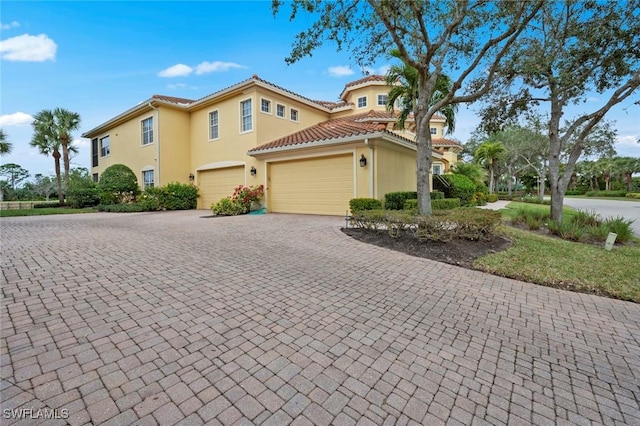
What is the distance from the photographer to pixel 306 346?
2686mm

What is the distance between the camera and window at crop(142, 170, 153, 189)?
18484 millimetres


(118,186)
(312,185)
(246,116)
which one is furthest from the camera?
(118,186)

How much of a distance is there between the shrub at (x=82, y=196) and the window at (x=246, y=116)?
36.7 ft

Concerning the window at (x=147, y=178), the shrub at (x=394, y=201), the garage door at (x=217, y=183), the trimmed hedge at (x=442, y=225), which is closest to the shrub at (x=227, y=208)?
the garage door at (x=217, y=183)

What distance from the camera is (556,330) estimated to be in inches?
127

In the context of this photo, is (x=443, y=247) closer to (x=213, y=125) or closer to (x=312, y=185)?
(x=312, y=185)

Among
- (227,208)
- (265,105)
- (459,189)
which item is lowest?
(227,208)

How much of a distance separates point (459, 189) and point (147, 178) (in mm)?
20655

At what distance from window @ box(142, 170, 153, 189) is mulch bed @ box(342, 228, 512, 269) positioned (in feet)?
53.4

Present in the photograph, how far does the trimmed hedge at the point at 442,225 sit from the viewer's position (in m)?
6.55

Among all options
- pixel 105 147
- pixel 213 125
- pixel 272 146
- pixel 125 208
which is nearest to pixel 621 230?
pixel 272 146

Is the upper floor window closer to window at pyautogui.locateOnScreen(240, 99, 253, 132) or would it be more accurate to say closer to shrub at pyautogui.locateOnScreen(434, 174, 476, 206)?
window at pyautogui.locateOnScreen(240, 99, 253, 132)

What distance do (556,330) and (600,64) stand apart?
9.76 meters

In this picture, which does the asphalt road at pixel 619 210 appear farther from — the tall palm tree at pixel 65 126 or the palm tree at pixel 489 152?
the tall palm tree at pixel 65 126
